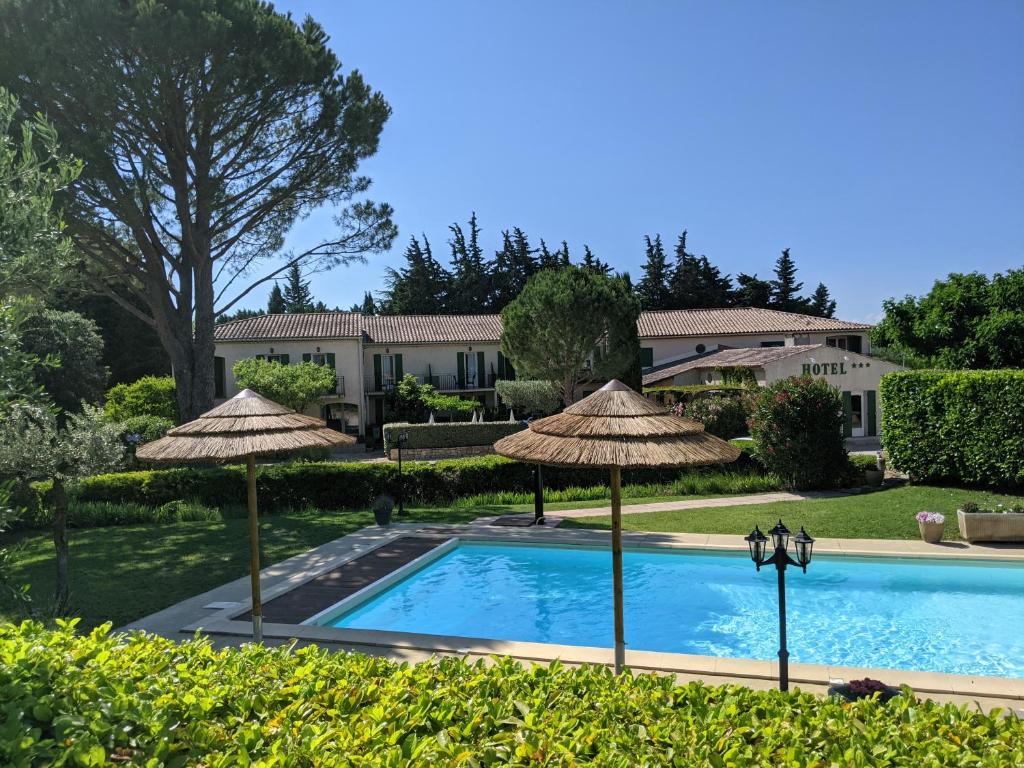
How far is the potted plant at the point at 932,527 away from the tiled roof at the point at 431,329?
28.6 m

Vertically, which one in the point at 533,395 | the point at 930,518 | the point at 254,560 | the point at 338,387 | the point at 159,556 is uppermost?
the point at 338,387

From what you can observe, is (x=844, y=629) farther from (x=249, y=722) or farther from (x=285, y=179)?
(x=285, y=179)

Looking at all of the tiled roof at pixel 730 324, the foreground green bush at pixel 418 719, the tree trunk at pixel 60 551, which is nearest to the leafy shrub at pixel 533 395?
the tiled roof at pixel 730 324

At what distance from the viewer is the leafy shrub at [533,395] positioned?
33.6m

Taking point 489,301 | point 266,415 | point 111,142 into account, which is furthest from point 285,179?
point 489,301

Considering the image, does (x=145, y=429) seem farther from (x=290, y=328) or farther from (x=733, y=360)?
(x=733, y=360)

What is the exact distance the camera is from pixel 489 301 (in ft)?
190

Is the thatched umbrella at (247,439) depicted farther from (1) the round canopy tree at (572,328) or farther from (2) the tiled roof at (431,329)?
(2) the tiled roof at (431,329)

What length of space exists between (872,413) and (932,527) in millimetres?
19012

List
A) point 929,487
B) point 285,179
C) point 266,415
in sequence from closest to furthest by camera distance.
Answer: point 266,415 < point 929,487 < point 285,179

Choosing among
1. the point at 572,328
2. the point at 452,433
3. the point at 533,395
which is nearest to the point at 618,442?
the point at 452,433

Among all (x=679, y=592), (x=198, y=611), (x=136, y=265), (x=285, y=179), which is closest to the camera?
(x=198, y=611)

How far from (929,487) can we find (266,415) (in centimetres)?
1538

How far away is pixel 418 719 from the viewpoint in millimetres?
3223
